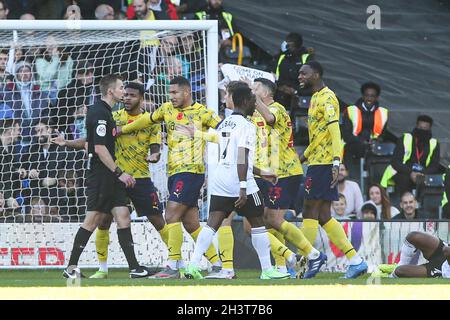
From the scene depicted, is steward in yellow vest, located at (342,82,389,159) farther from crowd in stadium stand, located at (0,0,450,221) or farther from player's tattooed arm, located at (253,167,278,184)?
player's tattooed arm, located at (253,167,278,184)

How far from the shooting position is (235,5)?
20.3m

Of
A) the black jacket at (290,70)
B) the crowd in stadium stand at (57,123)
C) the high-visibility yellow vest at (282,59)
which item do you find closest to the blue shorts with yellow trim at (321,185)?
the crowd in stadium stand at (57,123)

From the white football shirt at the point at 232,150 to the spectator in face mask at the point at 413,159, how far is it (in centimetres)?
556

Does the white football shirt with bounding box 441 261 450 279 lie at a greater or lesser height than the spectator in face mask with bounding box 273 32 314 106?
lesser

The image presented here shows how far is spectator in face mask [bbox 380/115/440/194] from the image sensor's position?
1702cm

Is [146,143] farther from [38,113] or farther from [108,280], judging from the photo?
[38,113]

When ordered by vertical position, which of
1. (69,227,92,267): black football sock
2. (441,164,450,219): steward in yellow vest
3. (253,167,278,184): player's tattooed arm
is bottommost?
(69,227,92,267): black football sock

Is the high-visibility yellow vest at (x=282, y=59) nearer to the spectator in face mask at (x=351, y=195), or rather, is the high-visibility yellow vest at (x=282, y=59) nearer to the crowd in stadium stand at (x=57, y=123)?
the crowd in stadium stand at (x=57, y=123)

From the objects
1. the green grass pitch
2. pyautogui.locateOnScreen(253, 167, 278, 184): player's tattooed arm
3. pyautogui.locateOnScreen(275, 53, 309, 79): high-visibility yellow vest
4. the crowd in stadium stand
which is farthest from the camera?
pyautogui.locateOnScreen(275, 53, 309, 79): high-visibility yellow vest

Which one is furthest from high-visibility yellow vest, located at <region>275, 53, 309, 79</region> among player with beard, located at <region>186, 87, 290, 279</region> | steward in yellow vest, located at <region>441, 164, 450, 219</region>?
player with beard, located at <region>186, 87, 290, 279</region>

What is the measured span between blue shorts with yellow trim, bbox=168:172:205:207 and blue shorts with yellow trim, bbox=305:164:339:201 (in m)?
1.13

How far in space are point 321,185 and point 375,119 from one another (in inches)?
209

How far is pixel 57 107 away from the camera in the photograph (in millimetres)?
15430

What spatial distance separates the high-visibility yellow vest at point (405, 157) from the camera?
17109 millimetres
